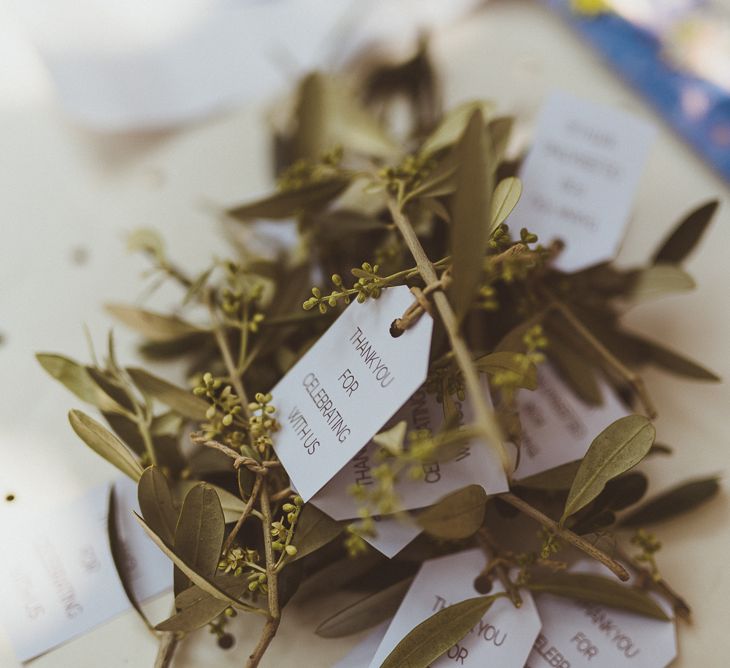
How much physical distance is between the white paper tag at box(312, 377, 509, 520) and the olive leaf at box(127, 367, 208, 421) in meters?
0.13

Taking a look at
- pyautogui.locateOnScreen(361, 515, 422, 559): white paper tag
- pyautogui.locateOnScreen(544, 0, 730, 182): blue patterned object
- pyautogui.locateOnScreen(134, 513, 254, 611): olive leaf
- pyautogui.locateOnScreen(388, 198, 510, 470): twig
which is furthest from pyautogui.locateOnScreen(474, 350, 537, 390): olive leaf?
pyautogui.locateOnScreen(544, 0, 730, 182): blue patterned object

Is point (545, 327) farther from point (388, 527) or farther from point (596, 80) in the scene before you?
point (596, 80)

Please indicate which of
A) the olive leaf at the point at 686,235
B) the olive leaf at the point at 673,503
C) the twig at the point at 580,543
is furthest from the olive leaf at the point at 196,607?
the olive leaf at the point at 686,235

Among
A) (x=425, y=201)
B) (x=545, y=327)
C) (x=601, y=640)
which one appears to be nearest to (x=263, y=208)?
(x=425, y=201)

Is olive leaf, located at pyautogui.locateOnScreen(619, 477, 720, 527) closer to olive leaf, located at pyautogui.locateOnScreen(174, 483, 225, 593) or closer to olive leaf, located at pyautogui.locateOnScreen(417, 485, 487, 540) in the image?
olive leaf, located at pyautogui.locateOnScreen(417, 485, 487, 540)

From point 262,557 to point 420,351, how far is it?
0.67 feet

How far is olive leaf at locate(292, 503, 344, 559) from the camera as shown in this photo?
1.60ft

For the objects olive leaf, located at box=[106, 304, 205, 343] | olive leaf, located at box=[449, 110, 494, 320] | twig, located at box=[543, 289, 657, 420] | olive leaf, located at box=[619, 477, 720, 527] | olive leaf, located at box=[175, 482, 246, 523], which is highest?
olive leaf, located at box=[449, 110, 494, 320]

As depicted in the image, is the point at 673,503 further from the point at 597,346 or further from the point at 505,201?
the point at 505,201

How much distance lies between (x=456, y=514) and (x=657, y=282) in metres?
0.32

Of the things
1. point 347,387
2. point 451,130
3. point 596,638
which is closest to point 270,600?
point 347,387

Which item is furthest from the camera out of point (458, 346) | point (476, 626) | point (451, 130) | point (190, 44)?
point (190, 44)

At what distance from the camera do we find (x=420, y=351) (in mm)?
442

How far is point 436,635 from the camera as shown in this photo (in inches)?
19.3
